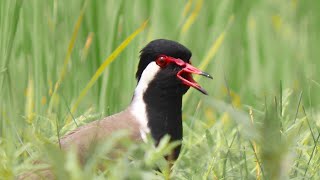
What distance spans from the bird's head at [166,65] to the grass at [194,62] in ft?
0.72

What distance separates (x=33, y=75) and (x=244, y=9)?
1.33 meters

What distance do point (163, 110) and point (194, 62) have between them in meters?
1.26

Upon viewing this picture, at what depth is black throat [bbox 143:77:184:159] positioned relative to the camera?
3.79m

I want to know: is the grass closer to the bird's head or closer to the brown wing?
the brown wing

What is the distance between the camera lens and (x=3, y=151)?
3373 millimetres

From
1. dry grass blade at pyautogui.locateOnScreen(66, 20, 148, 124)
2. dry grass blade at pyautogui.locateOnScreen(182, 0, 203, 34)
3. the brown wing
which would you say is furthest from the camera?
dry grass blade at pyautogui.locateOnScreen(182, 0, 203, 34)

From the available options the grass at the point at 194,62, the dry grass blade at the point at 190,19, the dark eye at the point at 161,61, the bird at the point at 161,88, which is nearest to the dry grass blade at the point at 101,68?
the grass at the point at 194,62

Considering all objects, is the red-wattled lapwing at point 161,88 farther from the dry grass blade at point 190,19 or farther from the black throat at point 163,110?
the dry grass blade at point 190,19

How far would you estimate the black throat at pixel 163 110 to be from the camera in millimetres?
3795

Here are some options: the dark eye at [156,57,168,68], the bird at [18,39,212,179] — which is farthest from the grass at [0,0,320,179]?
the dark eye at [156,57,168,68]

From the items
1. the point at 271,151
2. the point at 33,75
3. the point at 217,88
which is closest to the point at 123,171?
the point at 271,151

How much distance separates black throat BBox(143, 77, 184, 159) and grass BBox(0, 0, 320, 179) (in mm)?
88

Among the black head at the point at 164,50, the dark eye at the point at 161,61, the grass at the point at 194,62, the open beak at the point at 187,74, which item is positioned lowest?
the grass at the point at 194,62

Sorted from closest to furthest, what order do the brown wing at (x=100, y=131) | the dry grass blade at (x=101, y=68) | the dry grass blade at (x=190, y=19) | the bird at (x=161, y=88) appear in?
the brown wing at (x=100, y=131), the bird at (x=161, y=88), the dry grass blade at (x=101, y=68), the dry grass blade at (x=190, y=19)
